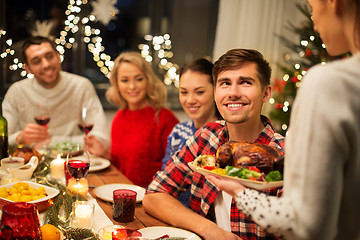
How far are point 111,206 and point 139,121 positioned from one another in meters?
1.25

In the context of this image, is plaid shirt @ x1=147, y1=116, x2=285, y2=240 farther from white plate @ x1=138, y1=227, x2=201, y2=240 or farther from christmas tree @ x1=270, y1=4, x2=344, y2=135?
christmas tree @ x1=270, y1=4, x2=344, y2=135

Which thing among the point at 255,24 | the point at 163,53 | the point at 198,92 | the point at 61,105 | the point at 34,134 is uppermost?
the point at 255,24

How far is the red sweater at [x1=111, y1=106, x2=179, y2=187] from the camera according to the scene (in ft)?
8.65

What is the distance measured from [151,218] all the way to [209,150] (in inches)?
13.8

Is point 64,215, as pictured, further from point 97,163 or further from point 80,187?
point 97,163

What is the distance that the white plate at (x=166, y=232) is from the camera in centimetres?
120

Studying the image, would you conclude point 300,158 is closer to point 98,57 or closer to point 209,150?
point 209,150

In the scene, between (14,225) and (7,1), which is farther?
(7,1)

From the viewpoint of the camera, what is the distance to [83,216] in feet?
4.05

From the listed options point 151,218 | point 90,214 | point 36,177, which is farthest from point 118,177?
point 90,214

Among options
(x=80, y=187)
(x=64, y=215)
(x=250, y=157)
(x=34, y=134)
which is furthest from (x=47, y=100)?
(x=250, y=157)

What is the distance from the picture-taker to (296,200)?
73 cm

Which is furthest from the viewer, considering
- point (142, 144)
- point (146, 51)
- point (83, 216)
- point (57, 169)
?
point (146, 51)

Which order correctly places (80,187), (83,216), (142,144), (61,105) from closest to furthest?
(83,216) < (80,187) < (142,144) < (61,105)
